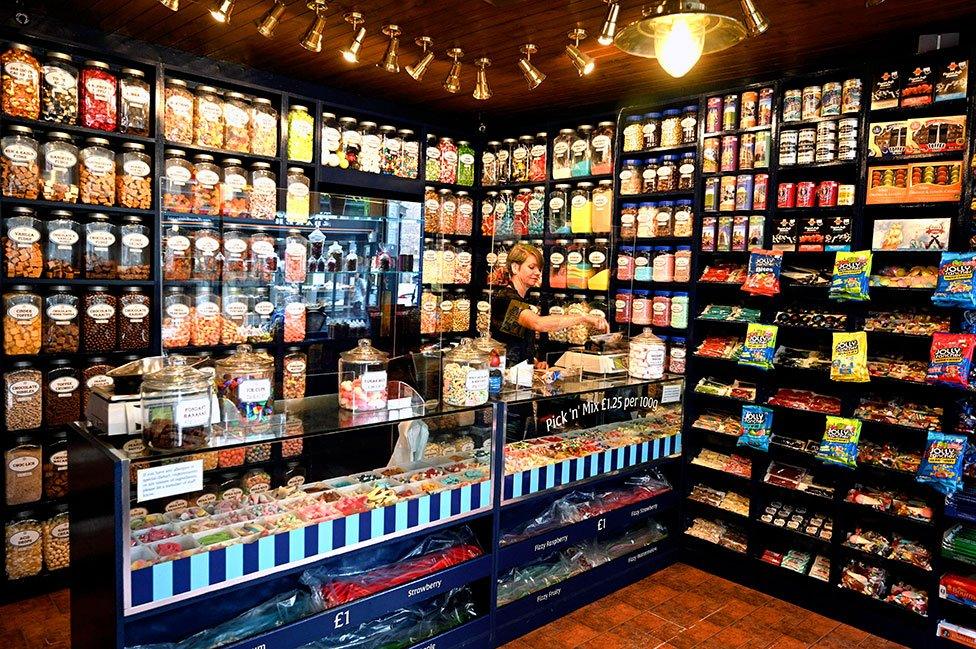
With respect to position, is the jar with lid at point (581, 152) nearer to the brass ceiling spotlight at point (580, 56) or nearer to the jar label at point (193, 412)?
the brass ceiling spotlight at point (580, 56)

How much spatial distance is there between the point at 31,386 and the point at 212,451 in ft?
6.50

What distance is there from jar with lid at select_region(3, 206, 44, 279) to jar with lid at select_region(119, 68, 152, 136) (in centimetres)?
65

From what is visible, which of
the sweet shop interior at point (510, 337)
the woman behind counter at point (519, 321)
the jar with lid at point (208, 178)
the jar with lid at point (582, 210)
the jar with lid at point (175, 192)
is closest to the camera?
the sweet shop interior at point (510, 337)

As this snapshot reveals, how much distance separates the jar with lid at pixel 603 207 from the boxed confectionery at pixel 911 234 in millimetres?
1577

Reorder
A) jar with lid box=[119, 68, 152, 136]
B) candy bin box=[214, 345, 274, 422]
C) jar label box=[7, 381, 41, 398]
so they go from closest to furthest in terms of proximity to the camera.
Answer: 1. candy bin box=[214, 345, 274, 422]
2. jar label box=[7, 381, 41, 398]
3. jar with lid box=[119, 68, 152, 136]

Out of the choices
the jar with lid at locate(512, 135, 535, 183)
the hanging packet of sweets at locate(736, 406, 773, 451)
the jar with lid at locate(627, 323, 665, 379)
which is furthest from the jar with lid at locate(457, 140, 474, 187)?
the hanging packet of sweets at locate(736, 406, 773, 451)

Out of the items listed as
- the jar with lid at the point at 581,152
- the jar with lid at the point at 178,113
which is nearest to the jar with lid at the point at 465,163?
the jar with lid at the point at 581,152

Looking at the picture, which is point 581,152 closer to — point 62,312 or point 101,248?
point 101,248

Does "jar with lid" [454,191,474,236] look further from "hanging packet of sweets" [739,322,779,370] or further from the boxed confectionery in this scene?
the boxed confectionery

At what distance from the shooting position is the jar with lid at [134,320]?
3600 mm

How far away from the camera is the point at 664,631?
3221 millimetres

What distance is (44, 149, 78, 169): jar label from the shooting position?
11.1 ft

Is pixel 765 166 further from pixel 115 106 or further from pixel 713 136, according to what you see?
pixel 115 106

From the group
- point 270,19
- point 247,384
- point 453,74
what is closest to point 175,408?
point 247,384
